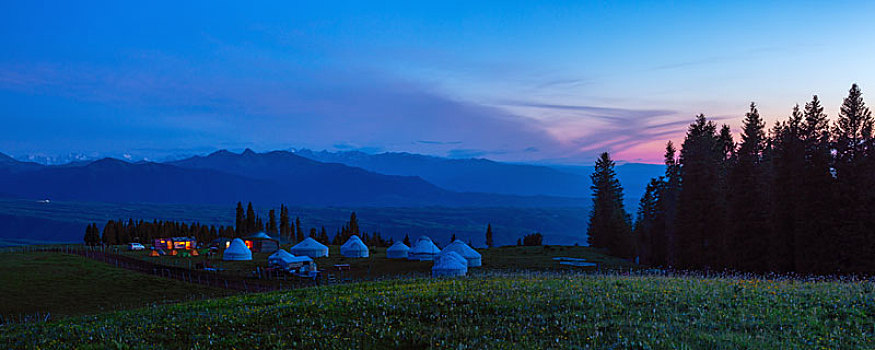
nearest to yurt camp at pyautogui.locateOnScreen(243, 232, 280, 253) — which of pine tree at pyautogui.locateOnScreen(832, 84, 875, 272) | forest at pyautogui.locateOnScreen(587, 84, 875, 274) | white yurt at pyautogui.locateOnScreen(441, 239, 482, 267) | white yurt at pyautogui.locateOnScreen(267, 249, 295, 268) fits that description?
white yurt at pyautogui.locateOnScreen(267, 249, 295, 268)

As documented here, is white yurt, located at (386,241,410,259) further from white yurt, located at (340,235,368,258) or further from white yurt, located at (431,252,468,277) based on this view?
white yurt, located at (431,252,468,277)

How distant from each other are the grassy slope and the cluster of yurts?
642 inches

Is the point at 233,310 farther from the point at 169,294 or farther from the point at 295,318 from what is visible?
the point at 169,294

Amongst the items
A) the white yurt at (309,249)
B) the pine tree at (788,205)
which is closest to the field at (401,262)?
the white yurt at (309,249)

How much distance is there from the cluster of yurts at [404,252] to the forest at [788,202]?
2387cm

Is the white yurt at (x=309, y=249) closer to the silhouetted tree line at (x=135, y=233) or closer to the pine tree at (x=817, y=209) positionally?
the silhouetted tree line at (x=135, y=233)

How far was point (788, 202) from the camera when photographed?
45.1 metres

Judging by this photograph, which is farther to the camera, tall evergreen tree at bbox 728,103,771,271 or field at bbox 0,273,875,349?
tall evergreen tree at bbox 728,103,771,271

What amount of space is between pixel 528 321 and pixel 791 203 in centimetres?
4240

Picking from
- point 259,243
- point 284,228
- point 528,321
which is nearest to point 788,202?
point 528,321

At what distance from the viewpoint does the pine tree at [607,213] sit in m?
90.9

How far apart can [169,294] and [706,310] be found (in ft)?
157

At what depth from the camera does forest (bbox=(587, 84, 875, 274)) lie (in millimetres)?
41438

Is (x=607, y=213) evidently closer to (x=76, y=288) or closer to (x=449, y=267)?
(x=449, y=267)
